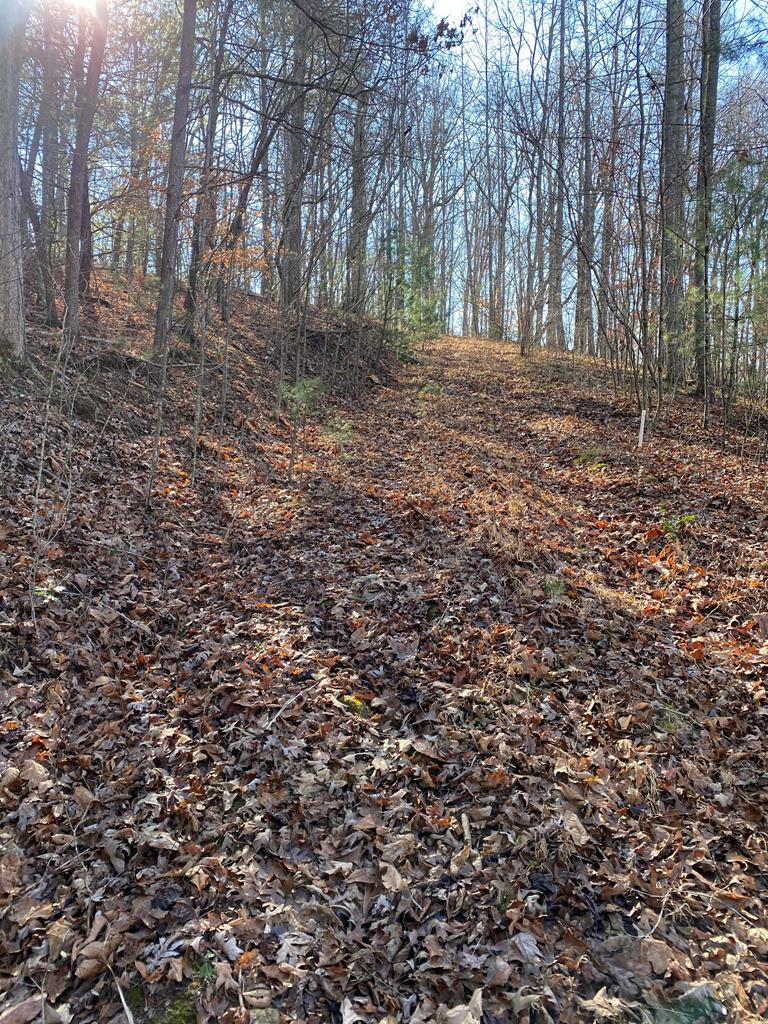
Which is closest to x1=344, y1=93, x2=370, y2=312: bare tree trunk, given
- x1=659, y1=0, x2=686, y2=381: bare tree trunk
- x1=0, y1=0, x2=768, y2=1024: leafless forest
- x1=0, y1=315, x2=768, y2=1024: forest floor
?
x1=0, y1=0, x2=768, y2=1024: leafless forest

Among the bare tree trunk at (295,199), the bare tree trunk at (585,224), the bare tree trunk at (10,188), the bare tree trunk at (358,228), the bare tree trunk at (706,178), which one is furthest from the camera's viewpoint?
the bare tree trunk at (585,224)

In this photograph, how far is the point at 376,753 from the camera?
3740 millimetres

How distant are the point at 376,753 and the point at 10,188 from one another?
7.96m

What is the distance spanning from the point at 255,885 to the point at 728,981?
2062mm

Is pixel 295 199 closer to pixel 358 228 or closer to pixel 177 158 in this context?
pixel 177 158

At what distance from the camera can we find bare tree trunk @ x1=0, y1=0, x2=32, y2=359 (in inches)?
284

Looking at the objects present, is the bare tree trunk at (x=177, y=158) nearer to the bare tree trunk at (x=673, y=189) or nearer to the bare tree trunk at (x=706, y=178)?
the bare tree trunk at (x=673, y=189)

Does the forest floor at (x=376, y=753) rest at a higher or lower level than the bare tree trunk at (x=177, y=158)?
lower

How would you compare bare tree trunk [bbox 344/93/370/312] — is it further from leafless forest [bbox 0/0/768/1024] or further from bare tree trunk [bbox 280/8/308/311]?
bare tree trunk [bbox 280/8/308/311]

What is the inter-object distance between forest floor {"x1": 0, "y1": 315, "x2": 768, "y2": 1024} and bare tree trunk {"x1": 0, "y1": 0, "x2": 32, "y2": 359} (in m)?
1.07

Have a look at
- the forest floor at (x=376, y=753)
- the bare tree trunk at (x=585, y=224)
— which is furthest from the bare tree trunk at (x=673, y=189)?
the forest floor at (x=376, y=753)

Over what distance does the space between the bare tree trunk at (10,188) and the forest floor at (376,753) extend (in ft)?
3.50

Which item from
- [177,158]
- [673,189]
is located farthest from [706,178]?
[177,158]

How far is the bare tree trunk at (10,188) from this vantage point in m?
7.20
